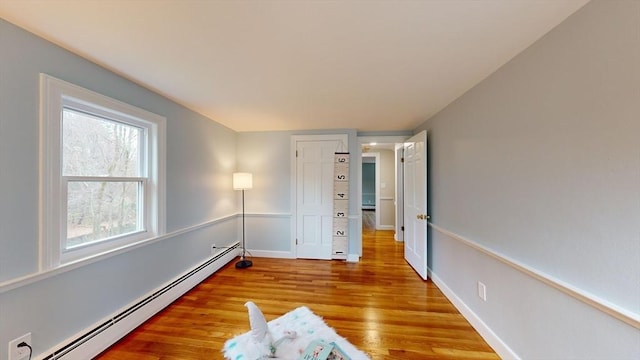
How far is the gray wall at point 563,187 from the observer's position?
38.3 inches

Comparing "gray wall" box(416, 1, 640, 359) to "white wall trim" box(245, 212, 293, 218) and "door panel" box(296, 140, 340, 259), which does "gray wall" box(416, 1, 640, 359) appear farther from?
"white wall trim" box(245, 212, 293, 218)

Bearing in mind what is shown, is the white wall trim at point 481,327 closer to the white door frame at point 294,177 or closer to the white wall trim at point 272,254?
the white door frame at point 294,177

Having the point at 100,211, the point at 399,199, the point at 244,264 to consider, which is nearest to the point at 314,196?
the point at 244,264

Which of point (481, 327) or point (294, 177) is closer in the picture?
point (481, 327)

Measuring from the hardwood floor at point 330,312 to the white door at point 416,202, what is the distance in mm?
243

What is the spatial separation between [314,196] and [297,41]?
2720 millimetres

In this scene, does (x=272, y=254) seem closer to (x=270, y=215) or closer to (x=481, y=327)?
(x=270, y=215)

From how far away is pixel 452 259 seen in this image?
8.26ft

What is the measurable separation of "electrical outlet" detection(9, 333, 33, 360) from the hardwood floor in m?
0.48

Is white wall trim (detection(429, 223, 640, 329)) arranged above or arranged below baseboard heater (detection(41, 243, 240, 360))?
above

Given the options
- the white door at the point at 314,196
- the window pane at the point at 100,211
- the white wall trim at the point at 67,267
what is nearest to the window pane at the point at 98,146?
the window pane at the point at 100,211

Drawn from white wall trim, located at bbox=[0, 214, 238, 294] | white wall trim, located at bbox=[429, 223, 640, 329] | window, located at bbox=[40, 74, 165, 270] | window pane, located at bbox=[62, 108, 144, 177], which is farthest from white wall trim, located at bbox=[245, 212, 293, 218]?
white wall trim, located at bbox=[429, 223, 640, 329]

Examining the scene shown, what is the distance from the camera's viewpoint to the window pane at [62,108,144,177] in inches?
64.2

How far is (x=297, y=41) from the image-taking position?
55.7 inches
